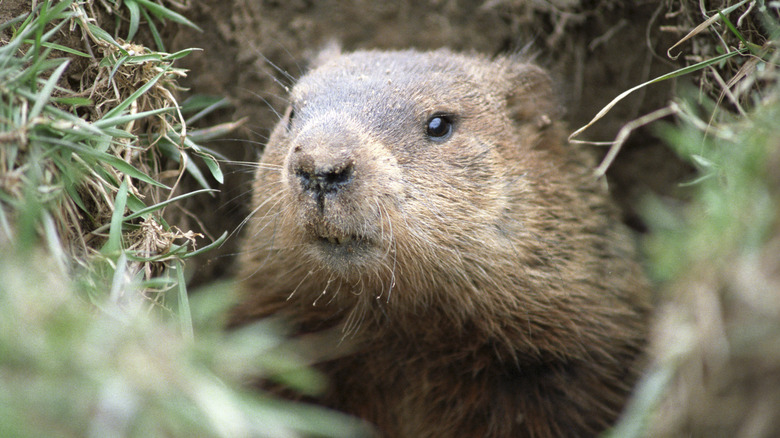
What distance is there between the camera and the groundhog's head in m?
3.05

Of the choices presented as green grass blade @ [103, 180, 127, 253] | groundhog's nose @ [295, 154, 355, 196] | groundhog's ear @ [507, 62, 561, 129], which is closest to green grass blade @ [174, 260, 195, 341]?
green grass blade @ [103, 180, 127, 253]

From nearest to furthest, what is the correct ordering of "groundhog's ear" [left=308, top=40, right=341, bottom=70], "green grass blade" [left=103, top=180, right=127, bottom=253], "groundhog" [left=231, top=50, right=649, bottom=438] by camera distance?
"green grass blade" [left=103, top=180, right=127, bottom=253]
"groundhog" [left=231, top=50, right=649, bottom=438]
"groundhog's ear" [left=308, top=40, right=341, bottom=70]

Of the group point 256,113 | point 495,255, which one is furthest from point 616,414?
point 256,113

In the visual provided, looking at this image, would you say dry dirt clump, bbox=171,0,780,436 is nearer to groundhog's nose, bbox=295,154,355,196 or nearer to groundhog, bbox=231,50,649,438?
groundhog, bbox=231,50,649,438

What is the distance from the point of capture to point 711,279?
7.82ft

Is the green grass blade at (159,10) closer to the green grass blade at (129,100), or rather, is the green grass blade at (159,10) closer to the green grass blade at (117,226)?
the green grass blade at (129,100)

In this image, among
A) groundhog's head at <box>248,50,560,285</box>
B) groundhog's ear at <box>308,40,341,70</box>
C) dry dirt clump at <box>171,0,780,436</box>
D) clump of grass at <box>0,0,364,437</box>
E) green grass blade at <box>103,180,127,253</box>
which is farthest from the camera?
groundhog's ear at <box>308,40,341,70</box>

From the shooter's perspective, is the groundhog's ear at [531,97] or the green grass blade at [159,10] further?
the groundhog's ear at [531,97]

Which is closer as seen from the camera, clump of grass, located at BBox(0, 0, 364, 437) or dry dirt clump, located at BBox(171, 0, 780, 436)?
clump of grass, located at BBox(0, 0, 364, 437)

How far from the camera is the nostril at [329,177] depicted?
2.96 metres

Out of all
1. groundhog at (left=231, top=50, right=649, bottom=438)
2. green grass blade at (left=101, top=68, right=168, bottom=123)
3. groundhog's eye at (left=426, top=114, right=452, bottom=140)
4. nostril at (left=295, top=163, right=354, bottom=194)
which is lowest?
groundhog at (left=231, top=50, right=649, bottom=438)

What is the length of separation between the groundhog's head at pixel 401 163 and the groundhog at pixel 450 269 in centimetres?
1

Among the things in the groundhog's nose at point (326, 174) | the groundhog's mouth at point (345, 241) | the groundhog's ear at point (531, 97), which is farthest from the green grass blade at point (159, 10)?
the groundhog's ear at point (531, 97)

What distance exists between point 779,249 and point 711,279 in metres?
0.27
